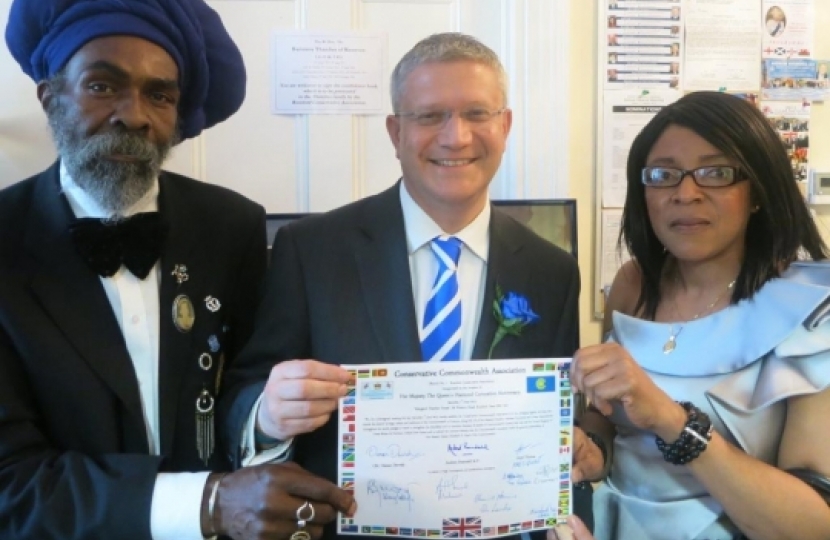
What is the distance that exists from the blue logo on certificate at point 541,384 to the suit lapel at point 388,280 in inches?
10.3

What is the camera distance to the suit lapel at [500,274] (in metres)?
1.47

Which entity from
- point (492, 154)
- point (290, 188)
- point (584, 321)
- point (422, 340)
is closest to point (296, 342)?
point (422, 340)

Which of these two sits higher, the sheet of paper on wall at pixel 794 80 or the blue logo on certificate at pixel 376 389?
the sheet of paper on wall at pixel 794 80

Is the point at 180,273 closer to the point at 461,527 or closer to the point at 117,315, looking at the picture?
the point at 117,315

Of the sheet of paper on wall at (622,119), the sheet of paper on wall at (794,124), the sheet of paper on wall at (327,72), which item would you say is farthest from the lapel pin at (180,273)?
the sheet of paper on wall at (794,124)

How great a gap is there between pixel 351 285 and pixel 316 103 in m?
1.28

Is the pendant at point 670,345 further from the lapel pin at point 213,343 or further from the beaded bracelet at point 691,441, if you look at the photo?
the lapel pin at point 213,343

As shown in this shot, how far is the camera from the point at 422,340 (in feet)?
4.82

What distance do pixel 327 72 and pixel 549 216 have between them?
3.30 feet

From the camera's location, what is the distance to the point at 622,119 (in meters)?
2.61

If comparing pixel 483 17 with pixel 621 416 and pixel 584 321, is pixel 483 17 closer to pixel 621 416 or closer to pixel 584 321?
pixel 584 321

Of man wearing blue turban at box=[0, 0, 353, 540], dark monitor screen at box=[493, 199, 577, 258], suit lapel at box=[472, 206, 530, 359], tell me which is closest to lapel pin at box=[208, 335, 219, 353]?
man wearing blue turban at box=[0, 0, 353, 540]

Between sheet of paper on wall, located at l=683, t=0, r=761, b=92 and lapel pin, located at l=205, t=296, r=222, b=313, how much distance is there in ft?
6.75
